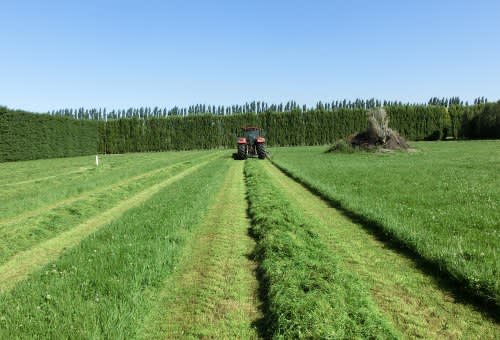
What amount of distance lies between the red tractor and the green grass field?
48.4 feet

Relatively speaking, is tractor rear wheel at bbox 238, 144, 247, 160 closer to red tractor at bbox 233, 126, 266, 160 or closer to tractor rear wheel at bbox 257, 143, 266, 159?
red tractor at bbox 233, 126, 266, 160

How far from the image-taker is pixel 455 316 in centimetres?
338

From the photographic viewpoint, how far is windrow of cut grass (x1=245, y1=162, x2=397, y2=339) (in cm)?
307

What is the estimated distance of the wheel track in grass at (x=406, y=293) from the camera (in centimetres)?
318

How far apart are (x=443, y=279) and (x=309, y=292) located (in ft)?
5.60

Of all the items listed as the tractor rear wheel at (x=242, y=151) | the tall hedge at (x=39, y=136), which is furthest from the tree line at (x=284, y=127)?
the tractor rear wheel at (x=242, y=151)

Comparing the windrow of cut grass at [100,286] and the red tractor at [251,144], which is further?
the red tractor at [251,144]

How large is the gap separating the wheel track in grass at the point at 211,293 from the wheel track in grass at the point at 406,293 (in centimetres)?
132

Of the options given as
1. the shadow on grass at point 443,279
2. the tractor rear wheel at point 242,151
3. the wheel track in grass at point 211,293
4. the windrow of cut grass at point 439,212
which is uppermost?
the tractor rear wheel at point 242,151

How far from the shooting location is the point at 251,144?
2492cm

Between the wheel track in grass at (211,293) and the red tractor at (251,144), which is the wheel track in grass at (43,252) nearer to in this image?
the wheel track in grass at (211,293)

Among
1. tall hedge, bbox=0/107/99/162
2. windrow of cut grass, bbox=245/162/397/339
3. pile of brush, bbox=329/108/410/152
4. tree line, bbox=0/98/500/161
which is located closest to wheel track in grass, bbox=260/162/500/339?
windrow of cut grass, bbox=245/162/397/339

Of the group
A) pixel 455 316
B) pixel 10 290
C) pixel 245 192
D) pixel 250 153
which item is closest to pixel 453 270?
pixel 455 316

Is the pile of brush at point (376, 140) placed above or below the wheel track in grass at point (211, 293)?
above
